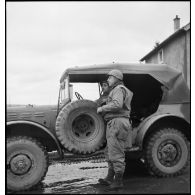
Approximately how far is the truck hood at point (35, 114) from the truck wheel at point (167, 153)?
72.6 inches

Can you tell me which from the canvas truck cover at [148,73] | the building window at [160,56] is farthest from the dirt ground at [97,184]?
the building window at [160,56]

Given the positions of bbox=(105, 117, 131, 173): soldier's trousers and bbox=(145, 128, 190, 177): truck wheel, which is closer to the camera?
bbox=(105, 117, 131, 173): soldier's trousers

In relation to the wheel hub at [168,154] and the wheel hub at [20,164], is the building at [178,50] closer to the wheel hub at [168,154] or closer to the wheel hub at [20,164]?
the wheel hub at [168,154]

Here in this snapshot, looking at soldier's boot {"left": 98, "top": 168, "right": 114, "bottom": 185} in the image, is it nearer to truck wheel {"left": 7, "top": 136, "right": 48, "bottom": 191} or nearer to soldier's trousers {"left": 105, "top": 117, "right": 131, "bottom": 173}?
soldier's trousers {"left": 105, "top": 117, "right": 131, "bottom": 173}

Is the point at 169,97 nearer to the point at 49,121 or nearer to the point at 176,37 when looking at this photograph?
the point at 49,121

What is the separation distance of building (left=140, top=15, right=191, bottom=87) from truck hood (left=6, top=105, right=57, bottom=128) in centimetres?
1043

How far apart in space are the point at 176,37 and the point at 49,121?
14.0m

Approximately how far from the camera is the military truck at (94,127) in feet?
14.9

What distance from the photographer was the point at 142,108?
6.38m

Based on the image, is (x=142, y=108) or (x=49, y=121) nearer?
(x=49, y=121)

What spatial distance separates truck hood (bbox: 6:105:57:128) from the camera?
4902 mm

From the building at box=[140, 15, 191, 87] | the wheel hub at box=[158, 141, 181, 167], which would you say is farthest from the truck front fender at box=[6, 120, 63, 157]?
the building at box=[140, 15, 191, 87]
